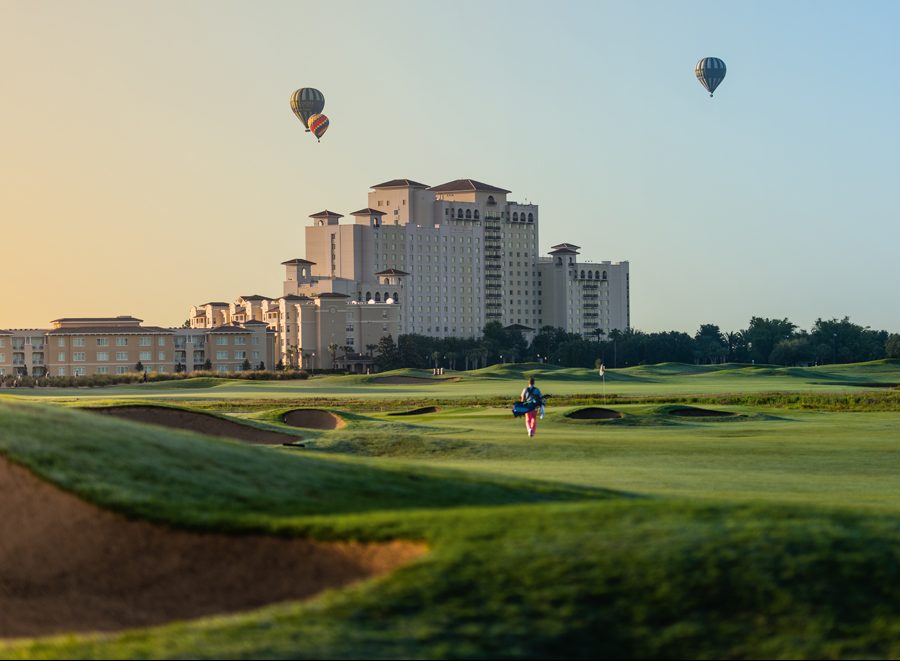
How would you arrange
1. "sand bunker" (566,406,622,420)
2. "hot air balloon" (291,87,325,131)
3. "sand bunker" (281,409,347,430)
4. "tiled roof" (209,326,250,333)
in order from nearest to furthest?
"sand bunker" (281,409,347,430) → "sand bunker" (566,406,622,420) → "hot air balloon" (291,87,325,131) → "tiled roof" (209,326,250,333)

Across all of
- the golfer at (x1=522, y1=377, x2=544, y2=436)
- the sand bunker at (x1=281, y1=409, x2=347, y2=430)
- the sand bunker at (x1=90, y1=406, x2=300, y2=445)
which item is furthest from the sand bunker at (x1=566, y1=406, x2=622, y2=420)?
the sand bunker at (x1=90, y1=406, x2=300, y2=445)

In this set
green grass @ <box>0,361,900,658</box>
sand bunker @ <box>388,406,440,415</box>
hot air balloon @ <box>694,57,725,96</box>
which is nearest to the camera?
green grass @ <box>0,361,900,658</box>

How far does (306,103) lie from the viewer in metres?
182

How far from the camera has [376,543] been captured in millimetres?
14477

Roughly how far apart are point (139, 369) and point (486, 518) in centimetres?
17873

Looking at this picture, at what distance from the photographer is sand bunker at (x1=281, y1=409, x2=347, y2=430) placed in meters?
53.4

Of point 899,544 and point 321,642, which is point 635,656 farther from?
point 899,544

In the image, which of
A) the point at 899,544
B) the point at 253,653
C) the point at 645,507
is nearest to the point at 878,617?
the point at 899,544

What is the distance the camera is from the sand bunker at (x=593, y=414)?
58000mm

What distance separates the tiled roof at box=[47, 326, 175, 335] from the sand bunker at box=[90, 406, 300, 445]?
150m

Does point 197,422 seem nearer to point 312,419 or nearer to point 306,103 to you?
point 312,419

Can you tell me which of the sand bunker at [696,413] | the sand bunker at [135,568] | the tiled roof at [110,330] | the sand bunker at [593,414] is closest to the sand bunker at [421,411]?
the sand bunker at [593,414]

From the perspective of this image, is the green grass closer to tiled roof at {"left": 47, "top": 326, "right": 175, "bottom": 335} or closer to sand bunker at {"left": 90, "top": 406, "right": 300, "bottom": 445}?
sand bunker at {"left": 90, "top": 406, "right": 300, "bottom": 445}

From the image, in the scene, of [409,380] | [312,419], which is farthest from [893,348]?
[312,419]
